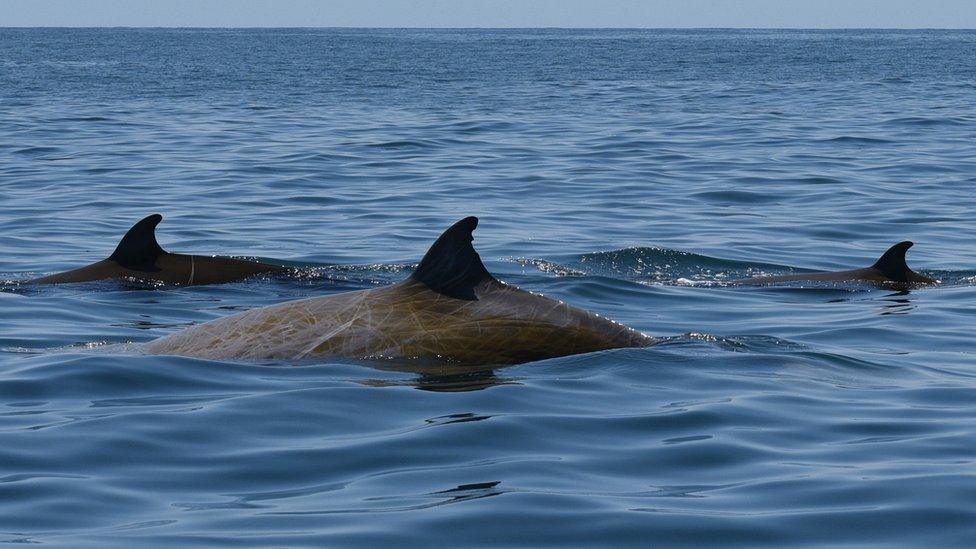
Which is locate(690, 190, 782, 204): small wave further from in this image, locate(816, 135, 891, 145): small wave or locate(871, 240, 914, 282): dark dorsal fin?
locate(816, 135, 891, 145): small wave

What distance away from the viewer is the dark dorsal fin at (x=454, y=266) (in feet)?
29.1

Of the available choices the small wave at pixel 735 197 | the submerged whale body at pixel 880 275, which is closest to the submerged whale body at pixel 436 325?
the submerged whale body at pixel 880 275

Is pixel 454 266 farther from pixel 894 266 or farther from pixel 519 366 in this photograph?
pixel 894 266

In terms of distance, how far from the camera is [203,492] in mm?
6844

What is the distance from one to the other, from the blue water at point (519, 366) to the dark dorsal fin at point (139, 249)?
0.35m

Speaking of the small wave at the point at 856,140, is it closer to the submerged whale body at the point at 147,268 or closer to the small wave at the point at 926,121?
the small wave at the point at 926,121

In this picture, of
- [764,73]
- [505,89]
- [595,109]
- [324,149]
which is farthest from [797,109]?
[764,73]

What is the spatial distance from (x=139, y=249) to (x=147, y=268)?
188mm

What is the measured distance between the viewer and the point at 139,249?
13805mm

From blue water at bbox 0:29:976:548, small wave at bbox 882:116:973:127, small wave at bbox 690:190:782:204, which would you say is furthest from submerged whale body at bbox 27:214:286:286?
small wave at bbox 882:116:973:127

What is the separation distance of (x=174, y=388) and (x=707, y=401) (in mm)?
3053

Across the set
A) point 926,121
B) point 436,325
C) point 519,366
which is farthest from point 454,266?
point 926,121

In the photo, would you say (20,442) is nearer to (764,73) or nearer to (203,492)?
(203,492)

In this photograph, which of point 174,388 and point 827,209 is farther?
point 827,209
